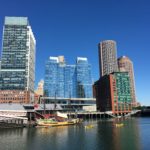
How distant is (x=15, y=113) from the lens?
6540 inches

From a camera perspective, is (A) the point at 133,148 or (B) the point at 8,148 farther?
(B) the point at 8,148

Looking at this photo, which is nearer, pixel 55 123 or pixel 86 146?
pixel 86 146

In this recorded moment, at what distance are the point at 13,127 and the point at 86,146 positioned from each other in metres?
76.8

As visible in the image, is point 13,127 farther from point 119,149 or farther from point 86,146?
point 119,149

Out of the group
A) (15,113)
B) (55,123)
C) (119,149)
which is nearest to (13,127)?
(55,123)

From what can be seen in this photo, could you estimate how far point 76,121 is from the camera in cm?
15750

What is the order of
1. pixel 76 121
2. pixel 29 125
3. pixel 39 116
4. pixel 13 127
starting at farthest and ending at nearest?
pixel 39 116 < pixel 76 121 < pixel 29 125 < pixel 13 127

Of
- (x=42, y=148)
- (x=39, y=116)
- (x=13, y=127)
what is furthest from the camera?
(x=39, y=116)

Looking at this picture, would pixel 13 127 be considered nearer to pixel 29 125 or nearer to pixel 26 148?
pixel 29 125

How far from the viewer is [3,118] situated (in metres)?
135

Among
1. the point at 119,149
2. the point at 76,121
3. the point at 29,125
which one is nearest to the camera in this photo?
the point at 119,149

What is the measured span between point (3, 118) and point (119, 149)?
314 ft

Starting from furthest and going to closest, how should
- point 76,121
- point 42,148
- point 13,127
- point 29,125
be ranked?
point 76,121 → point 29,125 → point 13,127 → point 42,148

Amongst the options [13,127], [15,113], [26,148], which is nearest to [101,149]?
[26,148]
